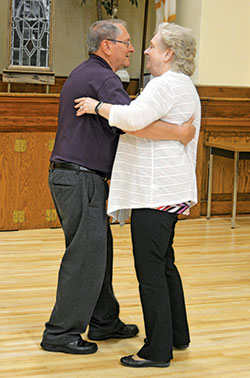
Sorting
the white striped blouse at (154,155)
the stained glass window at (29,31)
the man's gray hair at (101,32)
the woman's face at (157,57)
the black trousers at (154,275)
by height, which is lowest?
the black trousers at (154,275)

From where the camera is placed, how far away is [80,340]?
2.96 m

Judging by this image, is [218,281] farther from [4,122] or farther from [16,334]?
[4,122]

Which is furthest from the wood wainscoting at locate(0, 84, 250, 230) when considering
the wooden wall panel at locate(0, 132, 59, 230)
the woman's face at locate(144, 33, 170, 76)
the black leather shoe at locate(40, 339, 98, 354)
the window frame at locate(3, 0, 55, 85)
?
the woman's face at locate(144, 33, 170, 76)

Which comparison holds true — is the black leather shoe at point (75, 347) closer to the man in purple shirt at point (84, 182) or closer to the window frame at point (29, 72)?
the man in purple shirt at point (84, 182)

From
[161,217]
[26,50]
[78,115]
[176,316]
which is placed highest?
[26,50]

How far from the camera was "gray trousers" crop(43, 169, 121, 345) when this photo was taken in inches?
112

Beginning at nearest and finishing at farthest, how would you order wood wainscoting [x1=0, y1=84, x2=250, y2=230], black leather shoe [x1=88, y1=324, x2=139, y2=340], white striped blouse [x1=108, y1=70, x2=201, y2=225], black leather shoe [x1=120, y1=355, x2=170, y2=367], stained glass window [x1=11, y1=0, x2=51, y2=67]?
white striped blouse [x1=108, y1=70, x2=201, y2=225] → black leather shoe [x1=120, y1=355, x2=170, y2=367] → black leather shoe [x1=88, y1=324, x2=139, y2=340] → wood wainscoting [x1=0, y1=84, x2=250, y2=230] → stained glass window [x1=11, y1=0, x2=51, y2=67]

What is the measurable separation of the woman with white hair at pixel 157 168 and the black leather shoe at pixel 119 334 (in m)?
0.39

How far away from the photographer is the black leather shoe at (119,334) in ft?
10.2

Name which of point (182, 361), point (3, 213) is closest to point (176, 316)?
point (182, 361)

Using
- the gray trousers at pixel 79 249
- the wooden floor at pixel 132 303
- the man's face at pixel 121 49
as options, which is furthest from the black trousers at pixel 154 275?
the man's face at pixel 121 49

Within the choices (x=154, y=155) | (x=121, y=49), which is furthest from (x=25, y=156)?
(x=154, y=155)

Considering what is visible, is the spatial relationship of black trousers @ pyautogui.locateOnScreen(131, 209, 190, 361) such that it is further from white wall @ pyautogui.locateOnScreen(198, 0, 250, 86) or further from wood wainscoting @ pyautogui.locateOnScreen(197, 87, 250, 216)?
white wall @ pyautogui.locateOnScreen(198, 0, 250, 86)

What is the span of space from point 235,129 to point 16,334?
3.59m
